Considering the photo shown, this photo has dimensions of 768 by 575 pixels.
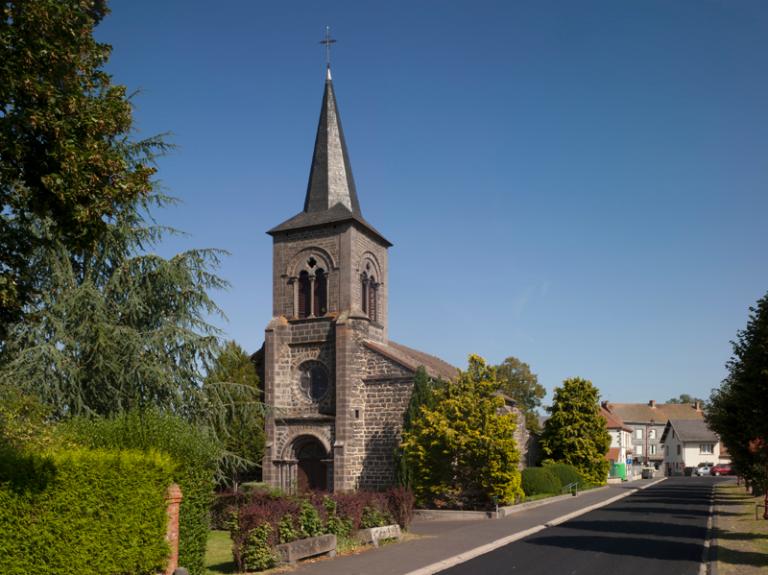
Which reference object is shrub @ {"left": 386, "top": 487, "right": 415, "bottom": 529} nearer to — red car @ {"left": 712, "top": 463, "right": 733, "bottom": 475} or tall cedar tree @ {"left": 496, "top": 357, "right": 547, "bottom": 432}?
tall cedar tree @ {"left": 496, "top": 357, "right": 547, "bottom": 432}

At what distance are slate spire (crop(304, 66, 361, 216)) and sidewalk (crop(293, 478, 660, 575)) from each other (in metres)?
16.3

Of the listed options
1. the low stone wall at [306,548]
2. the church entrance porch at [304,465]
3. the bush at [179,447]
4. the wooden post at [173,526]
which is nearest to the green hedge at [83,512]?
the wooden post at [173,526]

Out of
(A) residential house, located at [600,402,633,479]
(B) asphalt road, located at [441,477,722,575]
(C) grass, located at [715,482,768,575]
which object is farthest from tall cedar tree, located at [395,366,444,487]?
(A) residential house, located at [600,402,633,479]

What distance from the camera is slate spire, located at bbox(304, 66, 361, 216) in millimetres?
34500

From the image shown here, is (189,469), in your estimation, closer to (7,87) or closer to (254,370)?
(7,87)

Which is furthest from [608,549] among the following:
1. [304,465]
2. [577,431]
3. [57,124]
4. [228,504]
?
[577,431]

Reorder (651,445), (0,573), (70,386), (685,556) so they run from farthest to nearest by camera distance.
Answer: (651,445)
(70,386)
(685,556)
(0,573)

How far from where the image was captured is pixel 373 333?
33.6 meters

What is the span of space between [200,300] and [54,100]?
11004 mm

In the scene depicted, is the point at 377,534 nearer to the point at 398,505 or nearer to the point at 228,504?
the point at 398,505

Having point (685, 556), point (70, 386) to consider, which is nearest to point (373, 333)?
point (70, 386)

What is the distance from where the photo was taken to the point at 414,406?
29297 mm

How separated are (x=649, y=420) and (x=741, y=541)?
3965 inches

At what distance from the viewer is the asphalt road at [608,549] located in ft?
46.1
